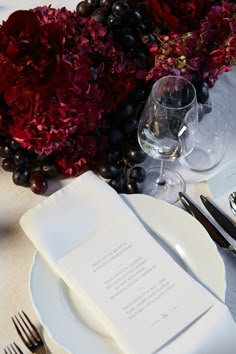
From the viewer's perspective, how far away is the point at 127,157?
37.9 inches

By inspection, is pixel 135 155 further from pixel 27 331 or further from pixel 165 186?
pixel 27 331

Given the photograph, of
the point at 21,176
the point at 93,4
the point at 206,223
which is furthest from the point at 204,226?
the point at 93,4

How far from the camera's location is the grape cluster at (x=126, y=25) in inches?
37.3

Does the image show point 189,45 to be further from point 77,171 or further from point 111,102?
point 77,171

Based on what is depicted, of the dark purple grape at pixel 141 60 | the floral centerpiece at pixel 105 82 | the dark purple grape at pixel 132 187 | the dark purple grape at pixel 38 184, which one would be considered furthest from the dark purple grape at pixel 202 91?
the dark purple grape at pixel 38 184

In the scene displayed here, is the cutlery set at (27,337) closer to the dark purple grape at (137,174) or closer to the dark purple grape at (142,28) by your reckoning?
the dark purple grape at (137,174)

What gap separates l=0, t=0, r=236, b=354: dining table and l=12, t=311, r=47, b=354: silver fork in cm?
1

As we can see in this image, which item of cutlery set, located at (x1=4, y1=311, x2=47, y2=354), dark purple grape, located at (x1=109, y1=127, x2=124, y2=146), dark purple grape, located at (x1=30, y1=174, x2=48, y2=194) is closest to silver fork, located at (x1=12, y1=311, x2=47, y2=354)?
cutlery set, located at (x1=4, y1=311, x2=47, y2=354)

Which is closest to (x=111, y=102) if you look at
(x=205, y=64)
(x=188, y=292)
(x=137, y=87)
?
(x=137, y=87)

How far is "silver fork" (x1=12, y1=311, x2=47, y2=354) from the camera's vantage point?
77 centimetres

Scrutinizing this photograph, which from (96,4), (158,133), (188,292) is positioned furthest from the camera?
(96,4)

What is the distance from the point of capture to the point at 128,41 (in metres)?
0.95

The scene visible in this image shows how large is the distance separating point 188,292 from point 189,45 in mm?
392

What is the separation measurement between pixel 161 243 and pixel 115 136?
0.21 m
